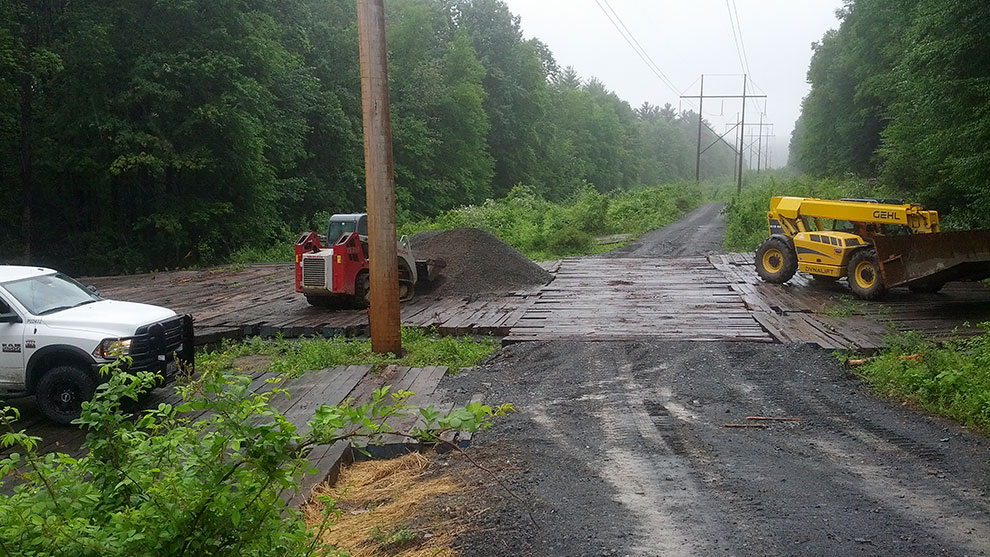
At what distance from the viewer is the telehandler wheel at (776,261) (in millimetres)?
15258

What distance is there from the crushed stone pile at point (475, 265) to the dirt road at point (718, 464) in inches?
251

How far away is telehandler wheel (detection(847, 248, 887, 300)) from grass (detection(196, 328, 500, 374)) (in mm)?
6696

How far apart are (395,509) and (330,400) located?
2953 millimetres

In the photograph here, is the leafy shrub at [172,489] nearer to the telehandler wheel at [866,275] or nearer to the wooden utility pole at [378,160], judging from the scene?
the wooden utility pole at [378,160]

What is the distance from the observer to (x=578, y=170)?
7462 centimetres

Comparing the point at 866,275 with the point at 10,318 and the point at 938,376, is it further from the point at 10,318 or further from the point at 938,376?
the point at 10,318

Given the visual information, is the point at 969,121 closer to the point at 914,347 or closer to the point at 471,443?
the point at 914,347

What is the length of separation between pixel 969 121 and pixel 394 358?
11811mm

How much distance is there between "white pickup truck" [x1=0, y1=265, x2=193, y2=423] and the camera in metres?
7.51

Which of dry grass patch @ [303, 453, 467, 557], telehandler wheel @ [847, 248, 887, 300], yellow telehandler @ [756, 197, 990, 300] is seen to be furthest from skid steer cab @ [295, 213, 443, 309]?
telehandler wheel @ [847, 248, 887, 300]

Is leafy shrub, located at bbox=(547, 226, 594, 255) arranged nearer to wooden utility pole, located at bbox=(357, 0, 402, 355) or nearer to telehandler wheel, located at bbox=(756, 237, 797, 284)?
telehandler wheel, located at bbox=(756, 237, 797, 284)

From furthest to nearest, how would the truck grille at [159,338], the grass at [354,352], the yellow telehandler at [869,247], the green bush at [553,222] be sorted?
the green bush at [553,222], the yellow telehandler at [869,247], the grass at [354,352], the truck grille at [159,338]

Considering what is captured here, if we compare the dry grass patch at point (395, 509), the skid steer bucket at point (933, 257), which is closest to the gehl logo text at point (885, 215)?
the skid steer bucket at point (933, 257)

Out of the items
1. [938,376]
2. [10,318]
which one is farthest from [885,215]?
[10,318]
